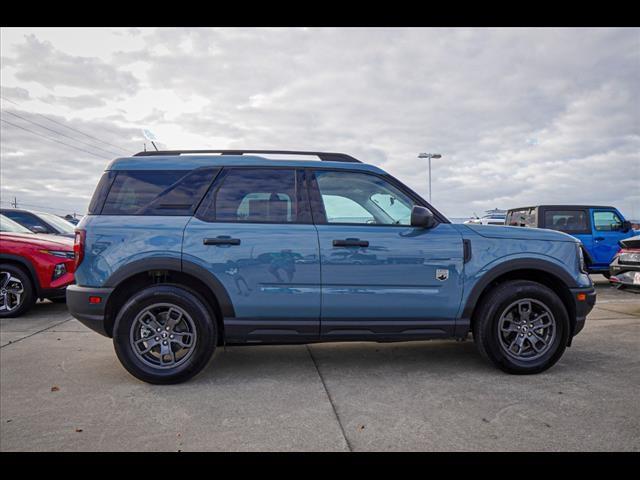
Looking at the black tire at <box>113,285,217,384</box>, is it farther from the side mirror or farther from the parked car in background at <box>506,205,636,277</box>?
the parked car in background at <box>506,205,636,277</box>

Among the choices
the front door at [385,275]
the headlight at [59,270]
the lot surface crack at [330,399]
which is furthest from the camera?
the headlight at [59,270]

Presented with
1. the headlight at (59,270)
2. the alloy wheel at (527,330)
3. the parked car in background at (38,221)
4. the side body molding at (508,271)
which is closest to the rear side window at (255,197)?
the side body molding at (508,271)

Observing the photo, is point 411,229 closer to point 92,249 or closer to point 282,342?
point 282,342

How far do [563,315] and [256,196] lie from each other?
291 centimetres

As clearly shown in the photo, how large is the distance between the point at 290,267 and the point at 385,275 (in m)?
0.82

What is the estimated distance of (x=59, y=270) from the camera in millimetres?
6578

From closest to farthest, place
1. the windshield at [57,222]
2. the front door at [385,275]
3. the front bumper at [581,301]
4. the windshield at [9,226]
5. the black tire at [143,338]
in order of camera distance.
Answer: the black tire at [143,338] < the front door at [385,275] < the front bumper at [581,301] < the windshield at [9,226] < the windshield at [57,222]

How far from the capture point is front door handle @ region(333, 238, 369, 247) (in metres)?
3.71

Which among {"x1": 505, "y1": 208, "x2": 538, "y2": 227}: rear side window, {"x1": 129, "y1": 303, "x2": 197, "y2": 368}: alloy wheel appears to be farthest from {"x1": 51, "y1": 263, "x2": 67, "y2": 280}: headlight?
{"x1": 505, "y1": 208, "x2": 538, "y2": 227}: rear side window

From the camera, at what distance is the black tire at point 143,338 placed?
11.8 feet

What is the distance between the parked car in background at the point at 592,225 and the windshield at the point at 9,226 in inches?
412

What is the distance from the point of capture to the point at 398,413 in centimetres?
302

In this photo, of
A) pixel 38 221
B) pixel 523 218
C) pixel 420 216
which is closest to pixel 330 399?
pixel 420 216

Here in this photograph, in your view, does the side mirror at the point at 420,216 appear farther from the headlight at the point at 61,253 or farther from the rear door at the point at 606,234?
the rear door at the point at 606,234
